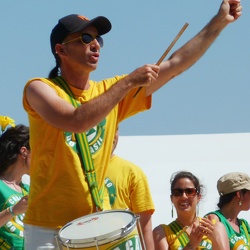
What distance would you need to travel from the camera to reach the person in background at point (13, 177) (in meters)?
7.24

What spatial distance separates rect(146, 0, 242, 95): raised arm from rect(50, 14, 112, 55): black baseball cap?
35 centimetres

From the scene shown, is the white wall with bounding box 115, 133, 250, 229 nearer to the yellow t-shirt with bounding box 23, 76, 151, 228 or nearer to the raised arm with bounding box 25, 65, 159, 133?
the yellow t-shirt with bounding box 23, 76, 151, 228

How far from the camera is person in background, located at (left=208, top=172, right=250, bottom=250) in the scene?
7711 millimetres

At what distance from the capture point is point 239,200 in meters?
8.03

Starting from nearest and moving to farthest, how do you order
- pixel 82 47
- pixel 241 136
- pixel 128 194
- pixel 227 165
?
pixel 82 47 < pixel 128 194 < pixel 227 165 < pixel 241 136

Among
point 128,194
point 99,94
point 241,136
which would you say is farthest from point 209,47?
point 241,136

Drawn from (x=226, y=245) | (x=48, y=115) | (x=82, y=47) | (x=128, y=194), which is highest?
(x=82, y=47)

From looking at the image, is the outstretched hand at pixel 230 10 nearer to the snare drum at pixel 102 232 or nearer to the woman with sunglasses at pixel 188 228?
the snare drum at pixel 102 232

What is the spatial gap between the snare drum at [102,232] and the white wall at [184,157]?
16.6 ft

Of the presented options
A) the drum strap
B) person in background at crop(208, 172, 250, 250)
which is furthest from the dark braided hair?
the drum strap

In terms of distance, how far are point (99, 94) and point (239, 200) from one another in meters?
3.16

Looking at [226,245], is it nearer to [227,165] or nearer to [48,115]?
[48,115]

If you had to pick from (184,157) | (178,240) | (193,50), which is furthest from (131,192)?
(184,157)

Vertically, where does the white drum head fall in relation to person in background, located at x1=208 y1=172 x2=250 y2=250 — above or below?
above
